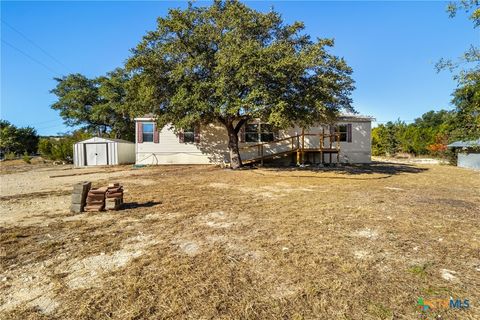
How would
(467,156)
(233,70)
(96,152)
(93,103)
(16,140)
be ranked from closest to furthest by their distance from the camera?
1. (233,70)
2. (467,156)
3. (96,152)
4. (93,103)
5. (16,140)

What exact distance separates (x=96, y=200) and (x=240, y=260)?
4.14 meters

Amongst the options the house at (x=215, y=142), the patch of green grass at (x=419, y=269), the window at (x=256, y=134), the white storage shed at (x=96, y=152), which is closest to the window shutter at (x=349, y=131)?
the house at (x=215, y=142)

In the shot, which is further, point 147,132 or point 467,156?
point 147,132

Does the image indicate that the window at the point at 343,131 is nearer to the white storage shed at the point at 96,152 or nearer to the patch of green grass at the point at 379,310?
the white storage shed at the point at 96,152

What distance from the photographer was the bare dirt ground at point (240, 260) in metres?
2.40

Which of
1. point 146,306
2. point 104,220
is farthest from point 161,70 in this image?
point 146,306

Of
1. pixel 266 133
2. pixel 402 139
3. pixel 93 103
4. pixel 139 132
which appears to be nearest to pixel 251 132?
pixel 266 133

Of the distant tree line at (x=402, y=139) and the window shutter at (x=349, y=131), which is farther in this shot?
the distant tree line at (x=402, y=139)

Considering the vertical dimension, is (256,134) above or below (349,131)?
below

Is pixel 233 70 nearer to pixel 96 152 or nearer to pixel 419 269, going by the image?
pixel 419 269

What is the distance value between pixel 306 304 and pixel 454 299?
1415mm

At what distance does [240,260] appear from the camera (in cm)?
336

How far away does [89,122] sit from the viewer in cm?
2953

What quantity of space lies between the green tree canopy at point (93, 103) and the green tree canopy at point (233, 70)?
15.4m
